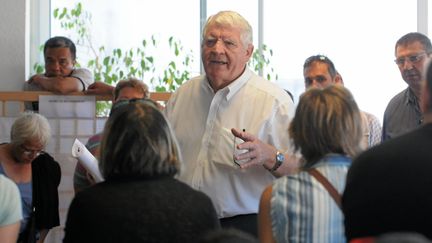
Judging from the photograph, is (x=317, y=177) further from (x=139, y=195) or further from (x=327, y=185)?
(x=139, y=195)

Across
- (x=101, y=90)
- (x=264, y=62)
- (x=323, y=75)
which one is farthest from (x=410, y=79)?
(x=264, y=62)

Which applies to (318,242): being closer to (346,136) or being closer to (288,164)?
(346,136)

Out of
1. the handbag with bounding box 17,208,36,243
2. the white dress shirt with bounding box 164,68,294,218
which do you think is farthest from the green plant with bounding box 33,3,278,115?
the white dress shirt with bounding box 164,68,294,218

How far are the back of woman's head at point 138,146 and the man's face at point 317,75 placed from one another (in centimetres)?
208

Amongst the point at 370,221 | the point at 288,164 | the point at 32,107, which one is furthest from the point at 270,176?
the point at 32,107

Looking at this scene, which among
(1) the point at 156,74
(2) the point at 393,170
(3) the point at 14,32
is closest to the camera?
(2) the point at 393,170

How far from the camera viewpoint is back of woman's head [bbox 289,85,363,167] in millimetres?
2148

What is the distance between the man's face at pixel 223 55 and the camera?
2912 mm

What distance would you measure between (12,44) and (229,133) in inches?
105

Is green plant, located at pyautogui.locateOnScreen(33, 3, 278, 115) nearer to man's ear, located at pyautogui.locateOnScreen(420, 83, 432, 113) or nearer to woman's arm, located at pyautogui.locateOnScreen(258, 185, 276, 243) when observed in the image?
woman's arm, located at pyautogui.locateOnScreen(258, 185, 276, 243)

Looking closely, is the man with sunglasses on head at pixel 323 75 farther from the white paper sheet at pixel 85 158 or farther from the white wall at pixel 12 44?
the white wall at pixel 12 44

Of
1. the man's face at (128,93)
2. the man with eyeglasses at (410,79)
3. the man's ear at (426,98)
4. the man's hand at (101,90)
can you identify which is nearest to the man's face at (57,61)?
the man's hand at (101,90)

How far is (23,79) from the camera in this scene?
16.6ft

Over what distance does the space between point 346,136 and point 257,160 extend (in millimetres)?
552
